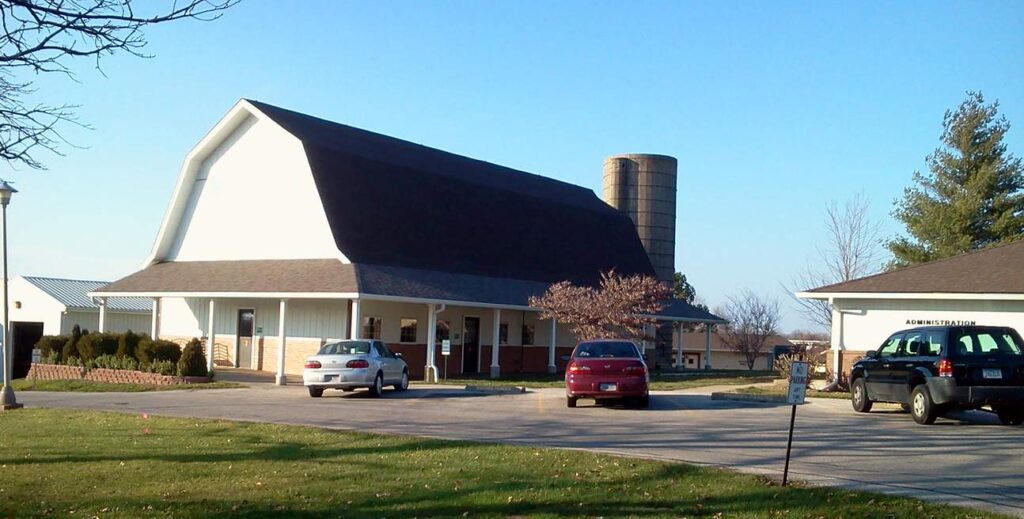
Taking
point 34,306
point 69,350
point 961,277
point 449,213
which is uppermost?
point 449,213

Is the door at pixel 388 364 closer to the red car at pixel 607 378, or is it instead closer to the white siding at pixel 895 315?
the red car at pixel 607 378

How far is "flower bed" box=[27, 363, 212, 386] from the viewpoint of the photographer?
27.9 m

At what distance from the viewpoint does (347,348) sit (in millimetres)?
24078

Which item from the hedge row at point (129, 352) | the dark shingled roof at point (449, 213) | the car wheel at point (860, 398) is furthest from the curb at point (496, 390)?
the car wheel at point (860, 398)

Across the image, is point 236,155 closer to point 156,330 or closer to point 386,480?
point 156,330

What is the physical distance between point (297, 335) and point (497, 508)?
24.9 meters

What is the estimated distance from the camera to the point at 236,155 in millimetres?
34938

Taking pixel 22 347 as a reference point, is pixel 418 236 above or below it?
above

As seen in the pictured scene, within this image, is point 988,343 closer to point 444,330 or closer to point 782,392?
point 782,392

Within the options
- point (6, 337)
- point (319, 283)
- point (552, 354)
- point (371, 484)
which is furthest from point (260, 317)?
point (371, 484)

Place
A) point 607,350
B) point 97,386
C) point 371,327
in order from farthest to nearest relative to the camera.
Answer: point 371,327, point 97,386, point 607,350

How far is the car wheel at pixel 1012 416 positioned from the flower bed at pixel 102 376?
1991cm

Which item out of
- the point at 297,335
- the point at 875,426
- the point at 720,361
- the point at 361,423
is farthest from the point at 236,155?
the point at 720,361

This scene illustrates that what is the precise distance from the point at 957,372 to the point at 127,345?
22.6 m
